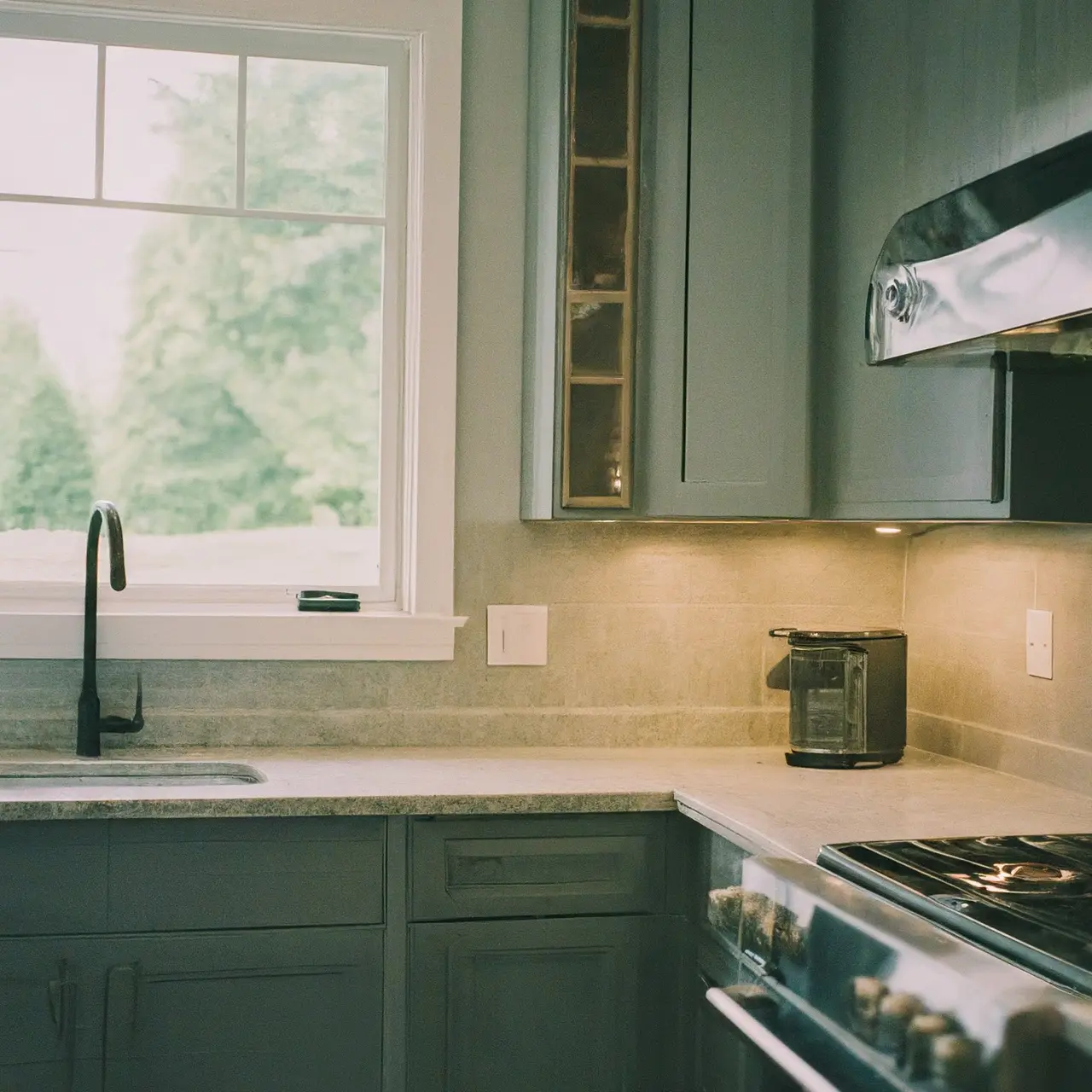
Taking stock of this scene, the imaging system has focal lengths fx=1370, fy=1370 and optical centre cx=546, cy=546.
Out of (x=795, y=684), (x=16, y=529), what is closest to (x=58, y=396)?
(x=16, y=529)

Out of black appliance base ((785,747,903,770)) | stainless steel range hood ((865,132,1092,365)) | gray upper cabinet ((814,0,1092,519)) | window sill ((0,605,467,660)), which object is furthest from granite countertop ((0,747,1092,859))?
stainless steel range hood ((865,132,1092,365))

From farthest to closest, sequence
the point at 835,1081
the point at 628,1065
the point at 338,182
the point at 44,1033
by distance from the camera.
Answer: the point at 338,182 < the point at 628,1065 < the point at 44,1033 < the point at 835,1081

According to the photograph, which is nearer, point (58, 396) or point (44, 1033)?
point (44, 1033)

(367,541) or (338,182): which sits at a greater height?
(338,182)

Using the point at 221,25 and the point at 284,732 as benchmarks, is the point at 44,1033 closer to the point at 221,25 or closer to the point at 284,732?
the point at 284,732

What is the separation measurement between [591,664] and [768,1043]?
1.13 meters

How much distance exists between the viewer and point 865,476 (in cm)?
229

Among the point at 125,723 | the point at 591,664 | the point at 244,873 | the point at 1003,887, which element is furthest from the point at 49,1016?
the point at 1003,887

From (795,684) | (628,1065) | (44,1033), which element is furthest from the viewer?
(795,684)

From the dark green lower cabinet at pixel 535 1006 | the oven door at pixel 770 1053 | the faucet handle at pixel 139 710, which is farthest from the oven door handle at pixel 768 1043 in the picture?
the faucet handle at pixel 139 710

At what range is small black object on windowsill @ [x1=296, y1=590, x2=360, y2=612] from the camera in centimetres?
261

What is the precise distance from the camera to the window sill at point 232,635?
2.50m

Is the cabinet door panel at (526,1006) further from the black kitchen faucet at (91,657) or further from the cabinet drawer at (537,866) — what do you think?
the black kitchen faucet at (91,657)

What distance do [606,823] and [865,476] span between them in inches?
28.2
